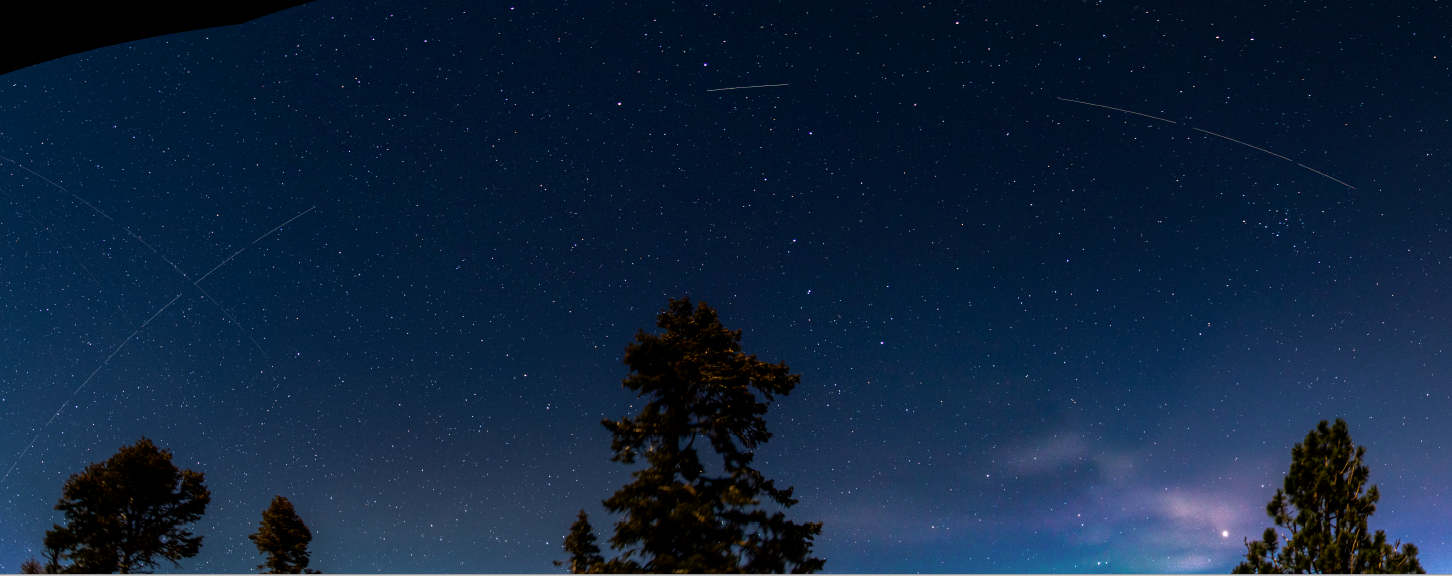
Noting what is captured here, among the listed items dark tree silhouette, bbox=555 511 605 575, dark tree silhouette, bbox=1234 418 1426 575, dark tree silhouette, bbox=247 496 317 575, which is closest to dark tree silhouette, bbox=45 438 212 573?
dark tree silhouette, bbox=247 496 317 575

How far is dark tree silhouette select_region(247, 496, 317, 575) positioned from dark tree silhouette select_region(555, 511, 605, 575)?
1986cm

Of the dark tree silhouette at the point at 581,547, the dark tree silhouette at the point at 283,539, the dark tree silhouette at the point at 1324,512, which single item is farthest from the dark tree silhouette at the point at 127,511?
the dark tree silhouette at the point at 1324,512

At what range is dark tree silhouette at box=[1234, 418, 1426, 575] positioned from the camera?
13531 mm

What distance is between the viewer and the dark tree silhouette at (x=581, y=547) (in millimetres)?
13258

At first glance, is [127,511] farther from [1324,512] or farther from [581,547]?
[1324,512]

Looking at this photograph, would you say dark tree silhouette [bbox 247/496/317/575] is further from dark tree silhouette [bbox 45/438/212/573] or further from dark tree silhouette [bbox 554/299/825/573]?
dark tree silhouette [bbox 554/299/825/573]

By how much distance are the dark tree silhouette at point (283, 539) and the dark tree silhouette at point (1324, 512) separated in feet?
115

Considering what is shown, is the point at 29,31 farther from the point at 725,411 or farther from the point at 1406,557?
the point at 1406,557

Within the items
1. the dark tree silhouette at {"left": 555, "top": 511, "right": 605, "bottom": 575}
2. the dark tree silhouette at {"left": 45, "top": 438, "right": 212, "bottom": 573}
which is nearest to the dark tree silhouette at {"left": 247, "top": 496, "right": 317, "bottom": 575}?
the dark tree silhouette at {"left": 45, "top": 438, "right": 212, "bottom": 573}

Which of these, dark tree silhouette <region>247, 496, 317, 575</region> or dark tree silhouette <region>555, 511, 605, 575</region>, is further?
dark tree silhouette <region>247, 496, 317, 575</region>

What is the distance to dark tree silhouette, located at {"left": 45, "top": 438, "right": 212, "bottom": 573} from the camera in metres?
22.4

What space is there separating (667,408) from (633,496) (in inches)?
92.3

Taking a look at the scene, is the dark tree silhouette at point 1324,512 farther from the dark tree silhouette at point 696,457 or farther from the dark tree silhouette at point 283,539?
the dark tree silhouette at point 283,539

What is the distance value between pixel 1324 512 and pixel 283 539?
37823 mm
